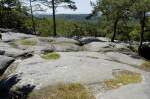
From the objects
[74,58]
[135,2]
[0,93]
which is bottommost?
[0,93]

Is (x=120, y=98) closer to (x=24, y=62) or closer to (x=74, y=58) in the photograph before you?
(x=74, y=58)

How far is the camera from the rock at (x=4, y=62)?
2226 centimetres

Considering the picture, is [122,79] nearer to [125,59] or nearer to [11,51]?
[125,59]

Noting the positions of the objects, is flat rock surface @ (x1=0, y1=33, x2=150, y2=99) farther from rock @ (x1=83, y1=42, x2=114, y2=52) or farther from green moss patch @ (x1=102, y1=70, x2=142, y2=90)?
rock @ (x1=83, y1=42, x2=114, y2=52)

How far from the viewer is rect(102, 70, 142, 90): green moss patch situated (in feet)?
54.9

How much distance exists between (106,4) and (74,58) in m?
31.1

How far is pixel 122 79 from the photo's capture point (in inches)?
698

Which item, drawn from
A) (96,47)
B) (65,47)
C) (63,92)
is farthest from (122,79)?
(96,47)

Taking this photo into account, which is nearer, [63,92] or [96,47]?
[63,92]

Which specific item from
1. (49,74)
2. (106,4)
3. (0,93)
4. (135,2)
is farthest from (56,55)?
(106,4)

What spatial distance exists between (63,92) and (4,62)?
8486mm

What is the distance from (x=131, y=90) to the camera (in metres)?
15.7

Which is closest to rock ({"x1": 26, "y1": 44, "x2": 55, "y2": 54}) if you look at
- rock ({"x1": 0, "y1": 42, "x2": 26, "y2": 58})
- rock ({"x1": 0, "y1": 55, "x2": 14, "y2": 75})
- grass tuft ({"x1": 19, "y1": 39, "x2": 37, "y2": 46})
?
rock ({"x1": 0, "y1": 42, "x2": 26, "y2": 58})

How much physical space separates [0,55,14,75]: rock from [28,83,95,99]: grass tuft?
6.64 m
